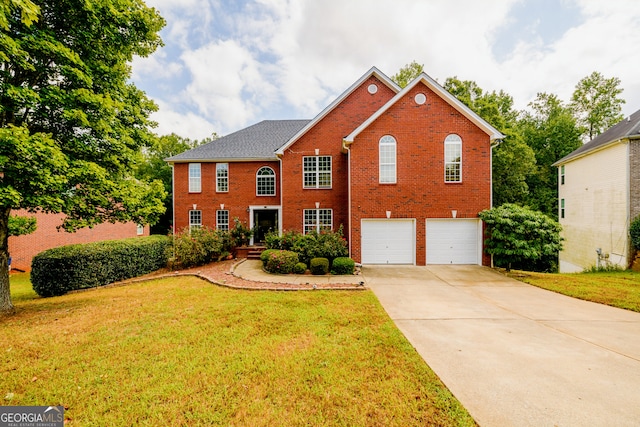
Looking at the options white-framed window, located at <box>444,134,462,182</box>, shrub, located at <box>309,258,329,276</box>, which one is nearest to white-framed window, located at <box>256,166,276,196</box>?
shrub, located at <box>309,258,329,276</box>

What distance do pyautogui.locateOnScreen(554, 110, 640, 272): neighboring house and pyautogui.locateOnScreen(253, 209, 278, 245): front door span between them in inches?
689

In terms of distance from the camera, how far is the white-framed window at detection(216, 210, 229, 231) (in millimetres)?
16812

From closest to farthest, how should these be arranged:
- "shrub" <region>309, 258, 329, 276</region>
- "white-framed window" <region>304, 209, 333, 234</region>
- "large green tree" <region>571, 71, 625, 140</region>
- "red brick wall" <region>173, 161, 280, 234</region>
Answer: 1. "shrub" <region>309, 258, 329, 276</region>
2. "white-framed window" <region>304, 209, 333, 234</region>
3. "red brick wall" <region>173, 161, 280, 234</region>
4. "large green tree" <region>571, 71, 625, 140</region>

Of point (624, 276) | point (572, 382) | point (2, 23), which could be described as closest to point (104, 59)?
point (2, 23)

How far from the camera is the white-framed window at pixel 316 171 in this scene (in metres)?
14.4

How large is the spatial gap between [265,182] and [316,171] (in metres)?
4.13

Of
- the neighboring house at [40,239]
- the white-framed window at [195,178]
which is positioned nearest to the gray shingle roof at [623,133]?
the white-framed window at [195,178]

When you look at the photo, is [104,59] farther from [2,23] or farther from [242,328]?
[242,328]

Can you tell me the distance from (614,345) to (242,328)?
23.2 ft

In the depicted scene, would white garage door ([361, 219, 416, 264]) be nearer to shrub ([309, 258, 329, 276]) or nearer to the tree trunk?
shrub ([309, 258, 329, 276])

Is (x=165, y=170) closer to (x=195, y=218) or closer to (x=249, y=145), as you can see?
(x=195, y=218)

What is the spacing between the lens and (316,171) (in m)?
14.4

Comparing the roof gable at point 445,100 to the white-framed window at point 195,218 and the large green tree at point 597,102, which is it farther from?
the large green tree at point 597,102

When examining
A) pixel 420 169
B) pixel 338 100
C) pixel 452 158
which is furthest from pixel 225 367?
pixel 338 100
